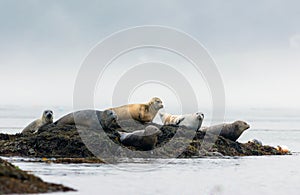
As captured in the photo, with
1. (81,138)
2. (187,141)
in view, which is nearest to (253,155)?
(187,141)

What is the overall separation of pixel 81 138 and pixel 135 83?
3805 millimetres

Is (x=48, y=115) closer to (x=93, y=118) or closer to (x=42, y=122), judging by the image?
(x=42, y=122)

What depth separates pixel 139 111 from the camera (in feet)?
66.5

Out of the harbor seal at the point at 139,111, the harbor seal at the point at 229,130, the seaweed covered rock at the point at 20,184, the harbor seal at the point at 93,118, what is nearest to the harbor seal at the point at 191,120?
the harbor seal at the point at 229,130

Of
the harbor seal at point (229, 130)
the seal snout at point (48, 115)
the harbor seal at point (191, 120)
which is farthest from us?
the harbor seal at point (229, 130)

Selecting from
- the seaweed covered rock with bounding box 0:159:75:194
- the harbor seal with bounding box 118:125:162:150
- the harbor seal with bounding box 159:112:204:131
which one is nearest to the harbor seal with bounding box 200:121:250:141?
the harbor seal with bounding box 159:112:204:131

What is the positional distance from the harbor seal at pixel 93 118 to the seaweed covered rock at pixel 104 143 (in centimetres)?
32

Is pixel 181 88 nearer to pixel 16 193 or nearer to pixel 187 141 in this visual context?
pixel 187 141

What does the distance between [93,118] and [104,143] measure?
230cm

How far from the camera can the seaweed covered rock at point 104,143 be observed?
643 inches

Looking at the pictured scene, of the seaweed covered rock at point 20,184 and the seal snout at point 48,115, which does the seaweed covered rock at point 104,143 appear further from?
the seaweed covered rock at point 20,184

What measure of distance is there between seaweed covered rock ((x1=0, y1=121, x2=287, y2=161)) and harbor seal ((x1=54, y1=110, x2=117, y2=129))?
32 cm

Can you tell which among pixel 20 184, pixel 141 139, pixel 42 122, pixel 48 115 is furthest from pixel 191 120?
pixel 20 184

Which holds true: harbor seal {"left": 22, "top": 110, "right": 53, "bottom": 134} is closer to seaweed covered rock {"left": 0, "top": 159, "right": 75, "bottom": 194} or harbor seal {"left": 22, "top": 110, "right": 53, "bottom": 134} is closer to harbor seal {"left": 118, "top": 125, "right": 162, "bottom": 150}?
harbor seal {"left": 118, "top": 125, "right": 162, "bottom": 150}
